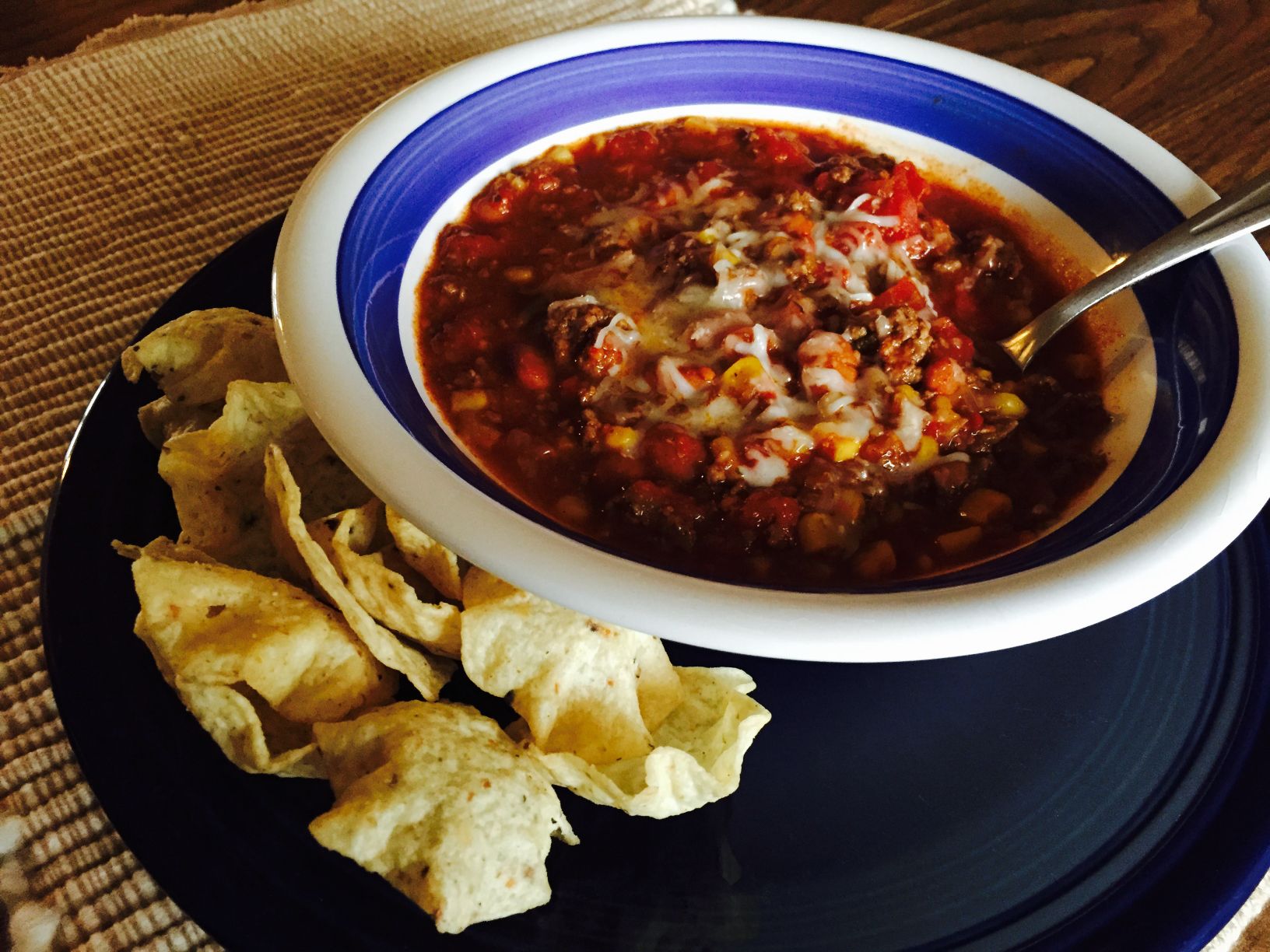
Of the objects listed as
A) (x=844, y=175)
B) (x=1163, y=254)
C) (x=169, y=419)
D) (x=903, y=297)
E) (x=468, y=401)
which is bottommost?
(x=169, y=419)

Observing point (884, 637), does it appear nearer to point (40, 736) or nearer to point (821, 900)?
point (821, 900)

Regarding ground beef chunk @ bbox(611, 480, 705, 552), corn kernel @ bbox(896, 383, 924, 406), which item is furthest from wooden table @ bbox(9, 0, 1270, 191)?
ground beef chunk @ bbox(611, 480, 705, 552)

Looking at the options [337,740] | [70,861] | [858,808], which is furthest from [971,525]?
[70,861]

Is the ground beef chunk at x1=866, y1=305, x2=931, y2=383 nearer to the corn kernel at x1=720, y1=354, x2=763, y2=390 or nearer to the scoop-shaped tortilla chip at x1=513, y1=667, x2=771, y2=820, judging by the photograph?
the corn kernel at x1=720, y1=354, x2=763, y2=390

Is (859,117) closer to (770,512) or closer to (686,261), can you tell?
(686,261)

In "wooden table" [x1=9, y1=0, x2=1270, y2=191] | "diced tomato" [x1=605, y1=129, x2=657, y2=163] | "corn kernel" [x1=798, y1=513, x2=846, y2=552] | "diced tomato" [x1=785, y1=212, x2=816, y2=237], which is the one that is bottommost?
"corn kernel" [x1=798, y1=513, x2=846, y2=552]

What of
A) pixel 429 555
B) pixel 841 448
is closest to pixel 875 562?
pixel 841 448
